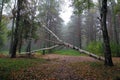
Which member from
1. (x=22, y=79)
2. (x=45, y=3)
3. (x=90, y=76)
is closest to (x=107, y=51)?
(x=90, y=76)

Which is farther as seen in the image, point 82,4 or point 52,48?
point 52,48

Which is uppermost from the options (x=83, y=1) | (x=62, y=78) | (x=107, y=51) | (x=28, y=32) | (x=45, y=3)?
Answer: (x=45, y=3)

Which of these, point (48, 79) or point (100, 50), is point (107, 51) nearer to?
point (48, 79)

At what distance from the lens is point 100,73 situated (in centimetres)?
871

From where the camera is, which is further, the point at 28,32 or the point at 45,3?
the point at 45,3

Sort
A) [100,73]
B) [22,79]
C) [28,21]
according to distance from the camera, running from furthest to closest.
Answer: [28,21] → [100,73] → [22,79]

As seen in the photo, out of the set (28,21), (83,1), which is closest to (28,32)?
(28,21)

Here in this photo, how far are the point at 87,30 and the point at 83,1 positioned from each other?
41.5 meters

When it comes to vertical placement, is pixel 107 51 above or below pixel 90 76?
above

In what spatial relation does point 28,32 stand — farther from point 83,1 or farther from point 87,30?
point 87,30

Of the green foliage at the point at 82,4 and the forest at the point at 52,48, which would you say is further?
the green foliage at the point at 82,4

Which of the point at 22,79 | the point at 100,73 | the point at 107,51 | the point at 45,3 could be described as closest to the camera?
the point at 22,79

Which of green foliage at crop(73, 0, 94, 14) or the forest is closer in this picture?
the forest

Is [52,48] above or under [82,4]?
under
